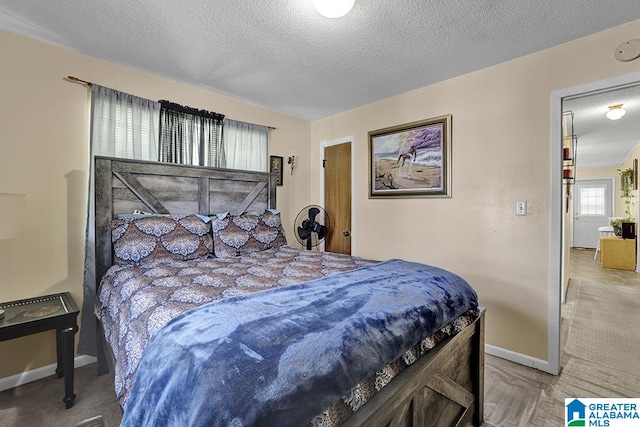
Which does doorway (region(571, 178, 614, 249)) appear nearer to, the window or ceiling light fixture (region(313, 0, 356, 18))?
the window

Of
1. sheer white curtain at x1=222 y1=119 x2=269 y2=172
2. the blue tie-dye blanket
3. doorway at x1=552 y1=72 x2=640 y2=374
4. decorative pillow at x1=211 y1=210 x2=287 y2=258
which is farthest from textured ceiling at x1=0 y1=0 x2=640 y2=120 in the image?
the blue tie-dye blanket

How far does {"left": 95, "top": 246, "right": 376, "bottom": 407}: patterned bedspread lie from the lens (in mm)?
1150

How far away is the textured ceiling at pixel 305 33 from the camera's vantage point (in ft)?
5.82

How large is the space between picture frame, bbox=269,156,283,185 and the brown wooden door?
0.64 m

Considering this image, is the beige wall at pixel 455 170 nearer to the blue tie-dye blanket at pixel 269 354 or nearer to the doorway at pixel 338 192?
the doorway at pixel 338 192

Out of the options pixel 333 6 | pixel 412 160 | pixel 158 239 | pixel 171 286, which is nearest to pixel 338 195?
pixel 412 160

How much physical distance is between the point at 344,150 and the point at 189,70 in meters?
1.92

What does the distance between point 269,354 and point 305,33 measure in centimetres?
205

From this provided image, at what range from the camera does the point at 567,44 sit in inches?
83.9

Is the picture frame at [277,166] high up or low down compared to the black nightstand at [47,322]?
up

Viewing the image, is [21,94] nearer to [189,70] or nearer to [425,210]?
[189,70]

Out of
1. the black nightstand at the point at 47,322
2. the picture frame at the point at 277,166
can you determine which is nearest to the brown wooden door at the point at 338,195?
the picture frame at the point at 277,166

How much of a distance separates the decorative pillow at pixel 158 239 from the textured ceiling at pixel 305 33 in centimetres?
133

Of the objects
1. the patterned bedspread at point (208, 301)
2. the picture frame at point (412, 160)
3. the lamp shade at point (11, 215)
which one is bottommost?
the patterned bedspread at point (208, 301)
